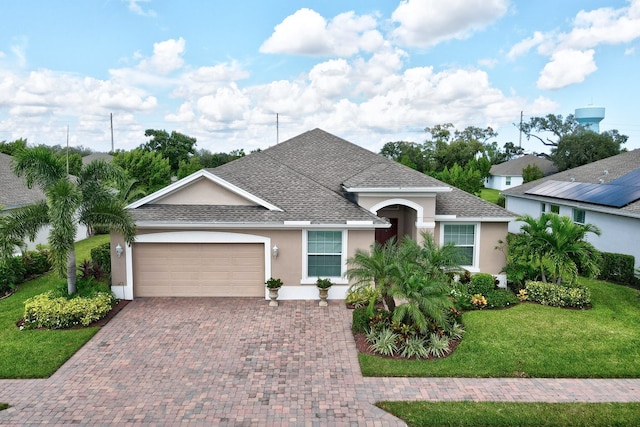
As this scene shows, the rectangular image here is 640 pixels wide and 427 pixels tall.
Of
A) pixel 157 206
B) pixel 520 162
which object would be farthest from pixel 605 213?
pixel 520 162

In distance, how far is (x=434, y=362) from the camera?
9.96 meters

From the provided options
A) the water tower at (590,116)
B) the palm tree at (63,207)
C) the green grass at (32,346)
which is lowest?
the green grass at (32,346)

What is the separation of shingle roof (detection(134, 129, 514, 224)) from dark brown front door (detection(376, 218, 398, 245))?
2177 millimetres

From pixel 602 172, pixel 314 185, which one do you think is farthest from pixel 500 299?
pixel 602 172

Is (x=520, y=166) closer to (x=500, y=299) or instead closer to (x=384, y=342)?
(x=500, y=299)

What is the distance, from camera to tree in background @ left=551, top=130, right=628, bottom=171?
45500 mm

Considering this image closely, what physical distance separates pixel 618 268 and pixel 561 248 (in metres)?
4.78

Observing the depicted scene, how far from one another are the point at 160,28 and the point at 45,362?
14.6m

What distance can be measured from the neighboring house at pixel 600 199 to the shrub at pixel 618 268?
60 centimetres

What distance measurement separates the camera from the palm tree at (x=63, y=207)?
11.5 metres

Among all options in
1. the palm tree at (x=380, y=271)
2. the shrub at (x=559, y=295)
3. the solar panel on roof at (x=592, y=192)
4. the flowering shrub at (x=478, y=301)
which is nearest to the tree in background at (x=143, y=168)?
the palm tree at (x=380, y=271)

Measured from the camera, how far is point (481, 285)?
560 inches

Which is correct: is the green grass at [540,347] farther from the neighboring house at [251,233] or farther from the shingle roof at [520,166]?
the shingle roof at [520,166]

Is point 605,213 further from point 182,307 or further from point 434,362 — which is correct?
point 182,307
